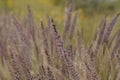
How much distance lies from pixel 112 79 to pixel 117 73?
2.3 inches

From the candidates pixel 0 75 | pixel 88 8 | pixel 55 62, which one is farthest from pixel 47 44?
pixel 88 8

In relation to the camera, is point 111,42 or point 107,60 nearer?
point 107,60

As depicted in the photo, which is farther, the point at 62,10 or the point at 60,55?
the point at 62,10

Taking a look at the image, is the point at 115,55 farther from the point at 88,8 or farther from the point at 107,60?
the point at 88,8

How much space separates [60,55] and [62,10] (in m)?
6.04

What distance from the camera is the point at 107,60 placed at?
3285 mm

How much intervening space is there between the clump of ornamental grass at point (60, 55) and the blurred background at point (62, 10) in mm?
561

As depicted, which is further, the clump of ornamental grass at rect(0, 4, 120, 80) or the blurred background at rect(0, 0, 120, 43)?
the blurred background at rect(0, 0, 120, 43)

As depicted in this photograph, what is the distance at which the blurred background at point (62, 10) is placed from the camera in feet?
17.1

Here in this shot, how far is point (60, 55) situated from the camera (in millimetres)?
2613

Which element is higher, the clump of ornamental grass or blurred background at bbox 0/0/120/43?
blurred background at bbox 0/0/120/43

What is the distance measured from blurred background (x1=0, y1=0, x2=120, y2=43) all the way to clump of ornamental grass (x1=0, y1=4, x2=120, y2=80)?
1.84 ft

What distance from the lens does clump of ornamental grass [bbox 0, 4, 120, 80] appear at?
2631 millimetres

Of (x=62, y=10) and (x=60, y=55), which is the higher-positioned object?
(x=62, y=10)
